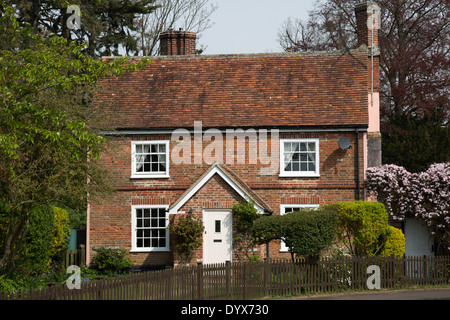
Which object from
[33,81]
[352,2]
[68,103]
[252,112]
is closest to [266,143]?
[252,112]

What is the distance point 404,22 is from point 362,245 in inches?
777

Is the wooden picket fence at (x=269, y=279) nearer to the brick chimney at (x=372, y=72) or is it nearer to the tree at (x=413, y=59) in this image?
the brick chimney at (x=372, y=72)

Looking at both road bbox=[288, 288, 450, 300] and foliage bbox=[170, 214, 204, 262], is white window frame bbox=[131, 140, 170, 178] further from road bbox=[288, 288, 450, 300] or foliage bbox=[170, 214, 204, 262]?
road bbox=[288, 288, 450, 300]

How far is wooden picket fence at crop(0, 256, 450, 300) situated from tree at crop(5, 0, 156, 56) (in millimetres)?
17281

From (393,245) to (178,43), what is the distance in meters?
13.9

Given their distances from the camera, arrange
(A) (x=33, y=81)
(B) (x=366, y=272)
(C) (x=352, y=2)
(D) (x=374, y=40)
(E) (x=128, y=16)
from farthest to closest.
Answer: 1. (C) (x=352, y=2)
2. (E) (x=128, y=16)
3. (D) (x=374, y=40)
4. (B) (x=366, y=272)
5. (A) (x=33, y=81)

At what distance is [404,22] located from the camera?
37344 mm

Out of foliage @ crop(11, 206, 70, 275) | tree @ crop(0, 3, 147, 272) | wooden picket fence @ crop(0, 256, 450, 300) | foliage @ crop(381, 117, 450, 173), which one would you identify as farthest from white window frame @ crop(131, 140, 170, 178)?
foliage @ crop(381, 117, 450, 173)

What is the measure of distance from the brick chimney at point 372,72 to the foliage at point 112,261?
9925 mm

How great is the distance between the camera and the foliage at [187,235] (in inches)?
955

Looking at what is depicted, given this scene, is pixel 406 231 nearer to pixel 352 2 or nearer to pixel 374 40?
pixel 374 40

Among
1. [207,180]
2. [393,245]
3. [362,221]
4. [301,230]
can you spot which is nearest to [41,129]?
[301,230]

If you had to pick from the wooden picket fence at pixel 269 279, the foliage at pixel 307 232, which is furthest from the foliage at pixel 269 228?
the wooden picket fence at pixel 269 279

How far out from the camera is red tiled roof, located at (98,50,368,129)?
2606cm
